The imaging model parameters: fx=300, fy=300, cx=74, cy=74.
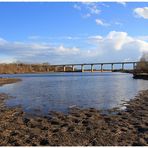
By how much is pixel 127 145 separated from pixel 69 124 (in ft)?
20.6

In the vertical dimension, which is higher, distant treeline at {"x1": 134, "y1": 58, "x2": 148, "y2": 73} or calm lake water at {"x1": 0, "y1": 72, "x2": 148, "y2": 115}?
distant treeline at {"x1": 134, "y1": 58, "x2": 148, "y2": 73}

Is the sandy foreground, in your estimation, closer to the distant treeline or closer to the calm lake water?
→ the calm lake water

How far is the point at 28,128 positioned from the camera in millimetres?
18109

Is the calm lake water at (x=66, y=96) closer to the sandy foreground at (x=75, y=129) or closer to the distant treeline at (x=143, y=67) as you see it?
the sandy foreground at (x=75, y=129)

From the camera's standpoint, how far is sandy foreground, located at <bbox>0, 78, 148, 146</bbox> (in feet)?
47.7

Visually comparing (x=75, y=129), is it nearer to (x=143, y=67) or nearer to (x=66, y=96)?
(x=66, y=96)

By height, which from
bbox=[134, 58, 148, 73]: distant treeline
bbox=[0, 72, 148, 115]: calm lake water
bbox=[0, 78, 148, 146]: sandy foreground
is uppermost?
bbox=[134, 58, 148, 73]: distant treeline

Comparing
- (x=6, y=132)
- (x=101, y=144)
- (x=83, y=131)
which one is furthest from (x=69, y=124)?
(x=101, y=144)

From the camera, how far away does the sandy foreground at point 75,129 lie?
14.5 m

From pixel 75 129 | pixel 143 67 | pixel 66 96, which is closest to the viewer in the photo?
pixel 75 129

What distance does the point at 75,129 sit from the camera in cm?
1759

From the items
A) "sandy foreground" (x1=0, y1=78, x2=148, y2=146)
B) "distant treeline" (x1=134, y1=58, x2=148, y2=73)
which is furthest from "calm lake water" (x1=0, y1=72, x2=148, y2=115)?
"distant treeline" (x1=134, y1=58, x2=148, y2=73)

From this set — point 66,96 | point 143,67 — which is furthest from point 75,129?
point 143,67

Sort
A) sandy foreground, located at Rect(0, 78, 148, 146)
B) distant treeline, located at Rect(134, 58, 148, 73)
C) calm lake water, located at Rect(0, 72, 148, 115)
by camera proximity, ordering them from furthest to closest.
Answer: distant treeline, located at Rect(134, 58, 148, 73), calm lake water, located at Rect(0, 72, 148, 115), sandy foreground, located at Rect(0, 78, 148, 146)
